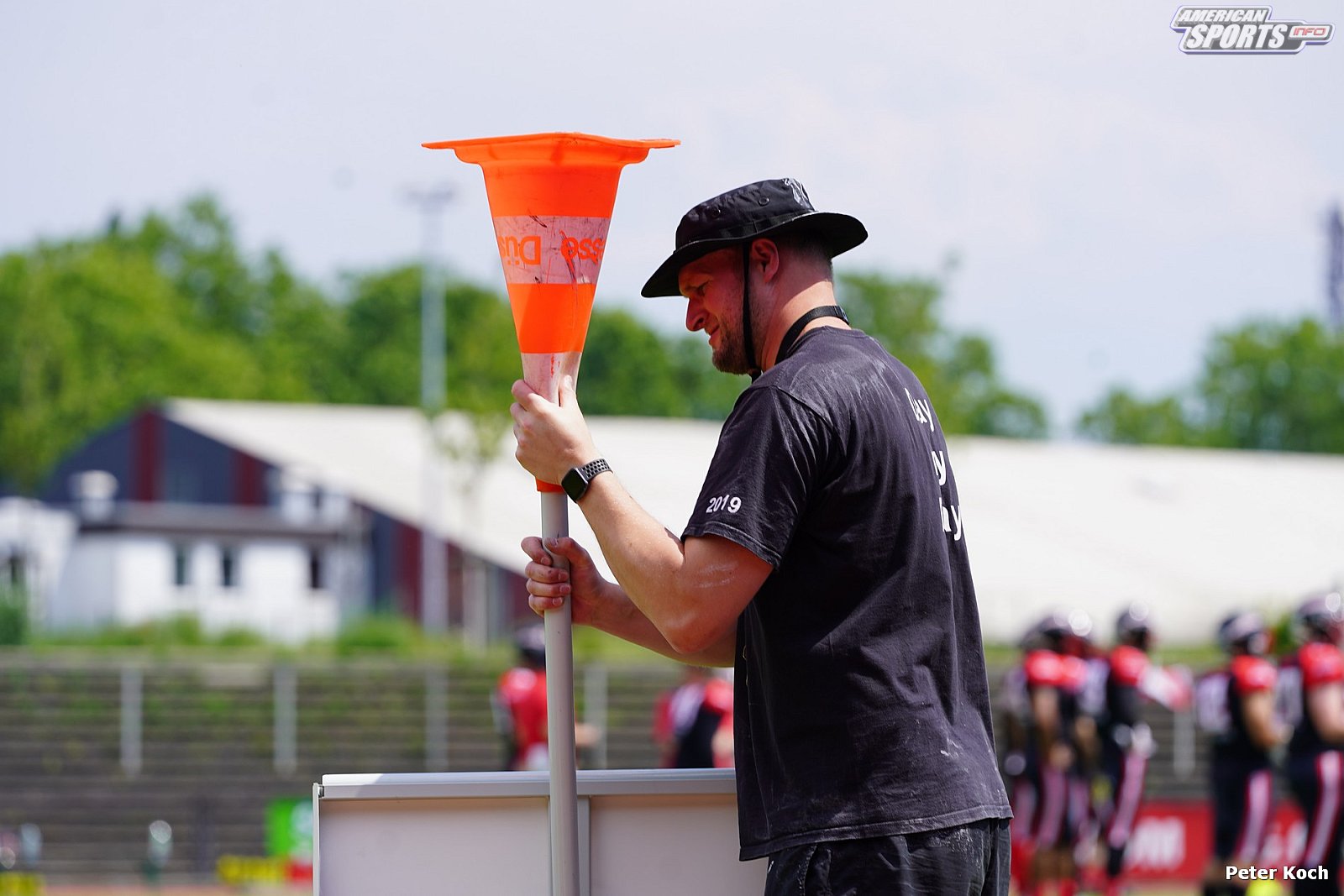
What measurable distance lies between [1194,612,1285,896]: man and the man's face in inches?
344

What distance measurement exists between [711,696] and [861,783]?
837 cm

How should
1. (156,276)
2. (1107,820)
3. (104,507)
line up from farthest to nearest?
(156,276) < (104,507) < (1107,820)

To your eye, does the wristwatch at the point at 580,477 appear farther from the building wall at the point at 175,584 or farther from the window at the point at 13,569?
the window at the point at 13,569

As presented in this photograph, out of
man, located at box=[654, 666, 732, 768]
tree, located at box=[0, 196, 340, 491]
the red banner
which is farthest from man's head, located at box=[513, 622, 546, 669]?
tree, located at box=[0, 196, 340, 491]

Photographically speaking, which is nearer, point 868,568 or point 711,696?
point 868,568

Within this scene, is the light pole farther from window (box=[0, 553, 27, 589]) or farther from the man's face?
the man's face

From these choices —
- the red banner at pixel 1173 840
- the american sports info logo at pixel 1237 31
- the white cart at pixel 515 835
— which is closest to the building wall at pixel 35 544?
the red banner at pixel 1173 840

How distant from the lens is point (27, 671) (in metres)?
24.1

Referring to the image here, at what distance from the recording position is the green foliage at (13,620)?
2775cm

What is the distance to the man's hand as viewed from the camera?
3.00m

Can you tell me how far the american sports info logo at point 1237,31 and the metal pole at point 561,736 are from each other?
333 cm

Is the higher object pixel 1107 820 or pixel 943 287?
pixel 943 287

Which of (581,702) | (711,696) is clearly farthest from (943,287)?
(711,696)

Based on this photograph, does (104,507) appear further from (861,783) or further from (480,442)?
(861,783)
